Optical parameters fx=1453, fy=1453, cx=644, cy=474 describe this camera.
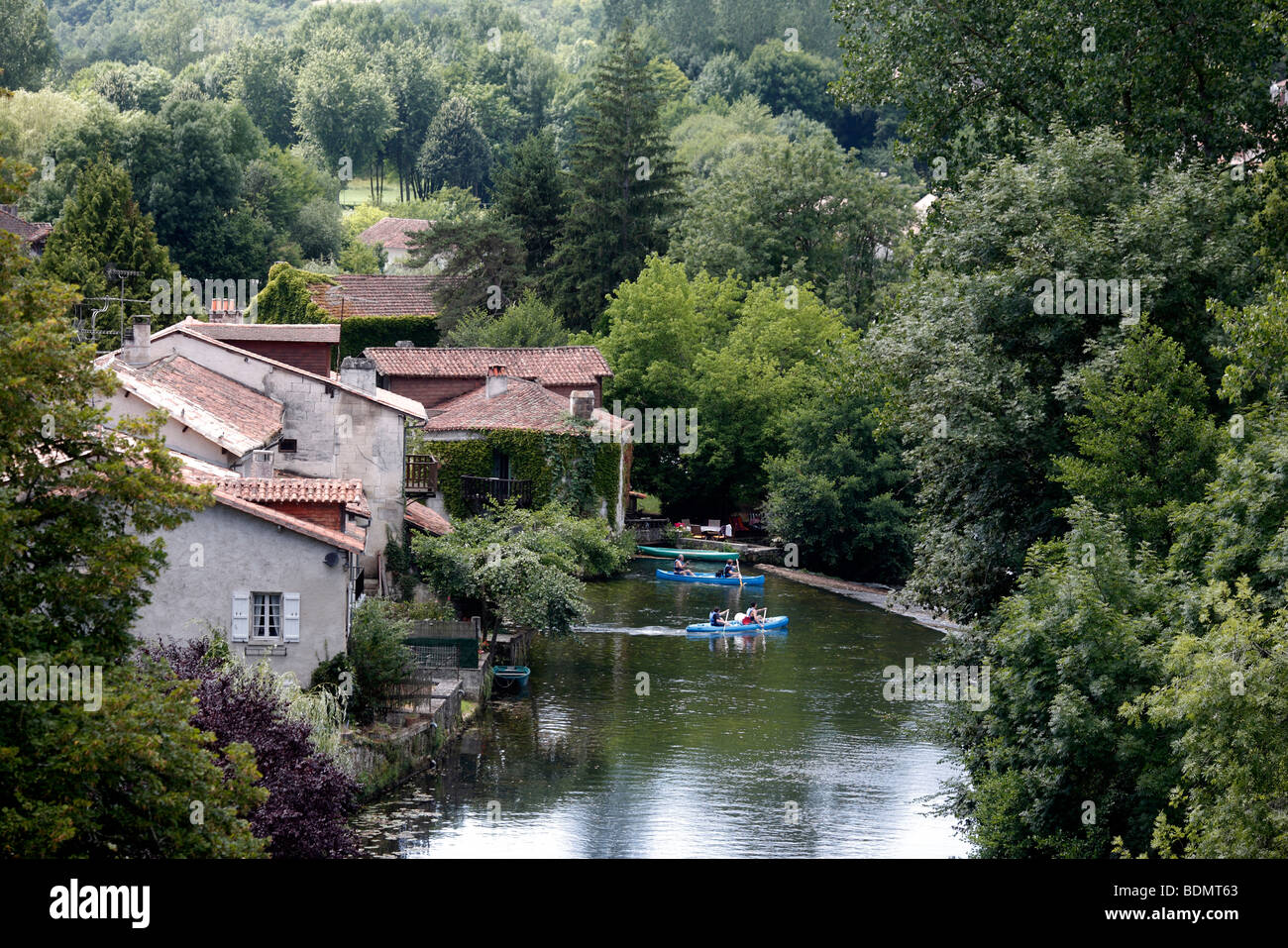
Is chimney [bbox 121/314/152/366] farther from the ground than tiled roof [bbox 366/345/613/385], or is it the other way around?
tiled roof [bbox 366/345/613/385]

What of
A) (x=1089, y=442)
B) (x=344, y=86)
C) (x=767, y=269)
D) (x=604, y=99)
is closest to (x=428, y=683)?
(x=1089, y=442)

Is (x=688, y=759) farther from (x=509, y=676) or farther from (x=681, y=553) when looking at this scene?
(x=681, y=553)

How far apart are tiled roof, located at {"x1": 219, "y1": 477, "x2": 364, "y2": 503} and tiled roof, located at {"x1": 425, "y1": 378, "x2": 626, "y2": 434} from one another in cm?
2373

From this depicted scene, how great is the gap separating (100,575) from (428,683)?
748 inches

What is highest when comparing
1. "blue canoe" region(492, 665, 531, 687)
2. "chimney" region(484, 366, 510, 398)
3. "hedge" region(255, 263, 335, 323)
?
"hedge" region(255, 263, 335, 323)

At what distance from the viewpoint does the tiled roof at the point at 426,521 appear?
4316cm

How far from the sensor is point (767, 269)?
74.3 metres

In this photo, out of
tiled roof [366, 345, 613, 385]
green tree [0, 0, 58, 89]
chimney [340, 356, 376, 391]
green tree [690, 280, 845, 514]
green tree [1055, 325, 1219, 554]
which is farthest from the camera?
green tree [0, 0, 58, 89]

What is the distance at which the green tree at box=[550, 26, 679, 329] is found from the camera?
77500 mm

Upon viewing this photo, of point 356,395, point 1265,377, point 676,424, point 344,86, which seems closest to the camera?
point 1265,377

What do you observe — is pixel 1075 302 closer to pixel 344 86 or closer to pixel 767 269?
pixel 767 269

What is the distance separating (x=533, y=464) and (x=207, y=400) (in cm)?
2082

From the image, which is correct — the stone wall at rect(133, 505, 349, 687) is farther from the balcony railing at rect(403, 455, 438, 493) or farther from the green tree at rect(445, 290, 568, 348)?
the green tree at rect(445, 290, 568, 348)

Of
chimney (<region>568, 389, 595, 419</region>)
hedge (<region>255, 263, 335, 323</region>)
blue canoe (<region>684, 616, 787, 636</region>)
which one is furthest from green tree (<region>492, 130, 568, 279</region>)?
blue canoe (<region>684, 616, 787, 636</region>)
